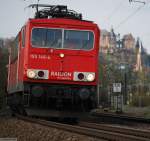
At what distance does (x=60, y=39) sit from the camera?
60.2 ft

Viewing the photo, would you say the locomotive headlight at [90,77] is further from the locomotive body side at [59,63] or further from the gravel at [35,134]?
the gravel at [35,134]

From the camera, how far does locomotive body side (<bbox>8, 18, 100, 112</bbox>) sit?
17.8 metres

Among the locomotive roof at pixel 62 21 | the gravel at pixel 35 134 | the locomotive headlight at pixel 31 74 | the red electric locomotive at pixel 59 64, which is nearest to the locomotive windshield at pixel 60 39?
the red electric locomotive at pixel 59 64

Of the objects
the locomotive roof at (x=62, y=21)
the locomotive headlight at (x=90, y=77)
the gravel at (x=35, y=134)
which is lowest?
the gravel at (x=35, y=134)

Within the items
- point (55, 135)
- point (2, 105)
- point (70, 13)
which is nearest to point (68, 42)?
point (70, 13)

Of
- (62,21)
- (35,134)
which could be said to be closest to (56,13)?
(62,21)

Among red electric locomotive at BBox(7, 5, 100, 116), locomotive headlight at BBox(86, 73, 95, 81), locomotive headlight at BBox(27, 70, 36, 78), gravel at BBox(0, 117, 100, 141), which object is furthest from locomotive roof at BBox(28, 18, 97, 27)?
gravel at BBox(0, 117, 100, 141)

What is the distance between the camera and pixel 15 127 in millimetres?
15914

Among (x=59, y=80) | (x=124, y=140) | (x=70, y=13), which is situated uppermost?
(x=70, y=13)

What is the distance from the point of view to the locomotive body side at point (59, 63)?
17812mm

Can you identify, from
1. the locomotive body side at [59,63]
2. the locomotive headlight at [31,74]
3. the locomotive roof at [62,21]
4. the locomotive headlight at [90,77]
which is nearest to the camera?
the locomotive headlight at [31,74]

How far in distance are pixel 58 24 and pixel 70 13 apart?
1.62 meters

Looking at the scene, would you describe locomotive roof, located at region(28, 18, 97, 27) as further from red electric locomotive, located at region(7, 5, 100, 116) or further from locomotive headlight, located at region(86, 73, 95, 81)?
locomotive headlight, located at region(86, 73, 95, 81)

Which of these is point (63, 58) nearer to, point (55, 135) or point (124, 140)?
point (55, 135)
